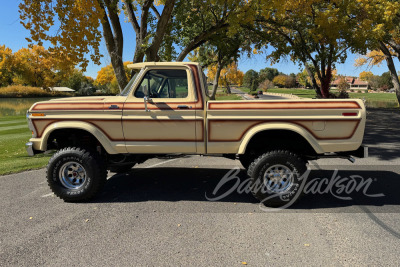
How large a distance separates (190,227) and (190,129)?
4.76ft

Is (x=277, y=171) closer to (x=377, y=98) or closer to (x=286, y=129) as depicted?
(x=286, y=129)

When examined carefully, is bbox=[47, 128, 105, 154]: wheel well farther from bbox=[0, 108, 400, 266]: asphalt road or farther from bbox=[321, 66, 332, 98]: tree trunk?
bbox=[321, 66, 332, 98]: tree trunk

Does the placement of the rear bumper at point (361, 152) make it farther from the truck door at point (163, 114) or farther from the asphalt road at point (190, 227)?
the truck door at point (163, 114)

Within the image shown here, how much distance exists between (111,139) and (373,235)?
3.82 m

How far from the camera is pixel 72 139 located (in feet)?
15.4

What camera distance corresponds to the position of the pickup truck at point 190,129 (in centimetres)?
405

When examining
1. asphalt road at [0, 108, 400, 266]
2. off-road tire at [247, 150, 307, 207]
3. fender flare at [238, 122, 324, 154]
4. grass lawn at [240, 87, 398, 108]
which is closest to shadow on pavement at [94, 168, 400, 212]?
asphalt road at [0, 108, 400, 266]

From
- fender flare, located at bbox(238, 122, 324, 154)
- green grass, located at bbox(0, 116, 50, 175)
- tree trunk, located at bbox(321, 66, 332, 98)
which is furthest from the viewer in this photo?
tree trunk, located at bbox(321, 66, 332, 98)

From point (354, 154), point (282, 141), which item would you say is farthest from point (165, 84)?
point (354, 154)

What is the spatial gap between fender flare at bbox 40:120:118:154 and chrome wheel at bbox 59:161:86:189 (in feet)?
1.58

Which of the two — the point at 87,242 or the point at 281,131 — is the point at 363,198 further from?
the point at 87,242

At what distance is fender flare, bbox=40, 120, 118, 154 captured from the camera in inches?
168

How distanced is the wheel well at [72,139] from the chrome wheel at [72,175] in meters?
0.36

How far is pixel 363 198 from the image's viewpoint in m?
4.54
